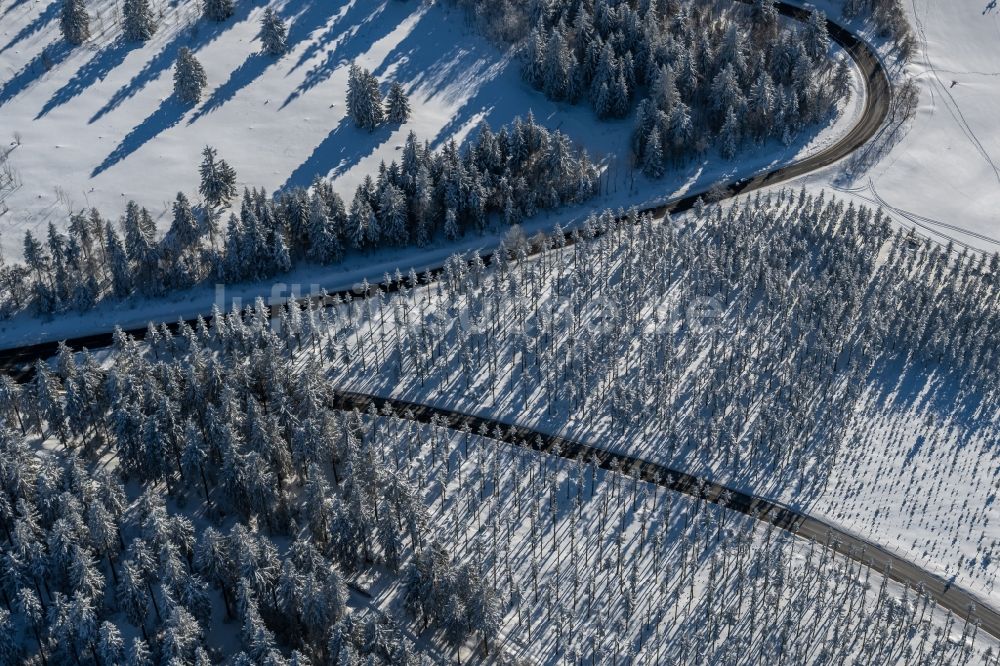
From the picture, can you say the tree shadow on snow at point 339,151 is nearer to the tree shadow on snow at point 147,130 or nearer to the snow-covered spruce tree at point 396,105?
the snow-covered spruce tree at point 396,105

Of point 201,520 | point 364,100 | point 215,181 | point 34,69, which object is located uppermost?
point 34,69

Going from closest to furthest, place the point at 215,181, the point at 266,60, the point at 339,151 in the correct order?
the point at 215,181 < the point at 339,151 < the point at 266,60

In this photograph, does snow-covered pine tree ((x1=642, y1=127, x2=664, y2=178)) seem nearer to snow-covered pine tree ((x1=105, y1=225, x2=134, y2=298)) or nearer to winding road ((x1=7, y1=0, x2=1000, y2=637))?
winding road ((x1=7, y1=0, x2=1000, y2=637))

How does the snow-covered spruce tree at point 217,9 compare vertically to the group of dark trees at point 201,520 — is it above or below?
above

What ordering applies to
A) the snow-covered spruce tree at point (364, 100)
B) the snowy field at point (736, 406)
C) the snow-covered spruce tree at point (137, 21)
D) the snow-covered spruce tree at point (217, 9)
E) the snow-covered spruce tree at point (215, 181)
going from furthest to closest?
the snow-covered spruce tree at point (217, 9)
the snow-covered spruce tree at point (137, 21)
the snow-covered spruce tree at point (364, 100)
the snow-covered spruce tree at point (215, 181)
the snowy field at point (736, 406)

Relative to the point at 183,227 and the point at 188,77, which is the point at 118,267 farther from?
the point at 188,77

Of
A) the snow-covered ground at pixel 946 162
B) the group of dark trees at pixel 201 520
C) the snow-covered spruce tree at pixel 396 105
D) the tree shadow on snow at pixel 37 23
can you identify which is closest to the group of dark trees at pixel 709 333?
the snow-covered ground at pixel 946 162

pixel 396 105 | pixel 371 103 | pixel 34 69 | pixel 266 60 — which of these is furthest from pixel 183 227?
pixel 34 69
